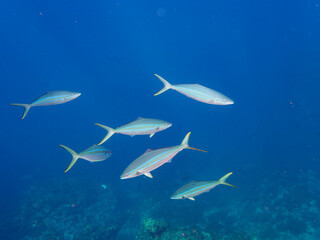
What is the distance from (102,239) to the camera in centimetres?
993

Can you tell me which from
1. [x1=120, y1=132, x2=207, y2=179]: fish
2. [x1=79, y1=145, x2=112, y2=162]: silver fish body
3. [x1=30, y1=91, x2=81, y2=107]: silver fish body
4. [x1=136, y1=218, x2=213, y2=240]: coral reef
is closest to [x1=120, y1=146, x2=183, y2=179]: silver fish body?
[x1=120, y1=132, x2=207, y2=179]: fish

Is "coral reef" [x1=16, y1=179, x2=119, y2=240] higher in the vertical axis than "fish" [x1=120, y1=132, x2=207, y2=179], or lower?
lower

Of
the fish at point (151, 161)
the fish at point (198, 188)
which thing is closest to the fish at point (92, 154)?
the fish at point (151, 161)

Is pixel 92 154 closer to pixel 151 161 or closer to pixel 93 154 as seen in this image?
pixel 93 154

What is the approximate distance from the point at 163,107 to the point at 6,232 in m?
39.1

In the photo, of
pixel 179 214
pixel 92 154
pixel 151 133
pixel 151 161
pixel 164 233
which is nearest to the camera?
pixel 151 161

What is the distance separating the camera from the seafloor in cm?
Result: 798

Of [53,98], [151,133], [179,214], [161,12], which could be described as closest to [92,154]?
[53,98]

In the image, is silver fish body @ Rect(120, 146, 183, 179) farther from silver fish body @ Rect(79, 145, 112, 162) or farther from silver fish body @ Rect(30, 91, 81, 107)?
silver fish body @ Rect(30, 91, 81, 107)

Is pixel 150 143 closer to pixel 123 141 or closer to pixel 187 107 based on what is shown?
pixel 123 141

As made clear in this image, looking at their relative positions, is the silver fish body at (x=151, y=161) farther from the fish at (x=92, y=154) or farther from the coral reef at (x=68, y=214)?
the coral reef at (x=68, y=214)

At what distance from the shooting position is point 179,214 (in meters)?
10.6

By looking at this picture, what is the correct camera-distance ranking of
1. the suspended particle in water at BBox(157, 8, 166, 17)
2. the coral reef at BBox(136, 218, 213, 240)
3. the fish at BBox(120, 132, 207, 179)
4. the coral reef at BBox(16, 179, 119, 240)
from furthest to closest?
the suspended particle in water at BBox(157, 8, 166, 17), the coral reef at BBox(16, 179, 119, 240), the coral reef at BBox(136, 218, 213, 240), the fish at BBox(120, 132, 207, 179)

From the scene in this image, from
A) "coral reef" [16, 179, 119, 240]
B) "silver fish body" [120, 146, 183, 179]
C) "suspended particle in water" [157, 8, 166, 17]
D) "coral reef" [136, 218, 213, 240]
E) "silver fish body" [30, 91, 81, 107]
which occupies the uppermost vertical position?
"suspended particle in water" [157, 8, 166, 17]
